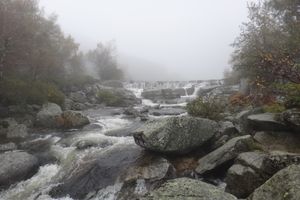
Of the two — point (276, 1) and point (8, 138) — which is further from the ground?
point (276, 1)

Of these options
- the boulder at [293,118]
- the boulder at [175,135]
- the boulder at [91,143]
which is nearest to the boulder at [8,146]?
the boulder at [91,143]

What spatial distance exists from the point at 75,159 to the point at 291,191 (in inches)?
367

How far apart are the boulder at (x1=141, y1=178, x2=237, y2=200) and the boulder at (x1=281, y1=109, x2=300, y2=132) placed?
512cm

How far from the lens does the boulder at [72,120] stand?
1991 cm

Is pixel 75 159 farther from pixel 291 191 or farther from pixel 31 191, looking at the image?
pixel 291 191

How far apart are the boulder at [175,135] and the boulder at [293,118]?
2.78 meters

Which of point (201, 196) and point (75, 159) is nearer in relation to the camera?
point (201, 196)

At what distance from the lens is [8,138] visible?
17.2 meters

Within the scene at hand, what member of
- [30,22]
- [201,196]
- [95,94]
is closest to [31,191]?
[201,196]

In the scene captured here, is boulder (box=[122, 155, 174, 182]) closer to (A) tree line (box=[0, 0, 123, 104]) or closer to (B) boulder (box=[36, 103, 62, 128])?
(B) boulder (box=[36, 103, 62, 128])

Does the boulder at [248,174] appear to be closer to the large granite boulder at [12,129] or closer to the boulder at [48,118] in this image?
the large granite boulder at [12,129]

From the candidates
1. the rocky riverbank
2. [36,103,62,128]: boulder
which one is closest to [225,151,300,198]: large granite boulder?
the rocky riverbank

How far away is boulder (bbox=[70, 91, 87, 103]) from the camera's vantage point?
3292 cm

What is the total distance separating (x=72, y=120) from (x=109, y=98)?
14445 millimetres
